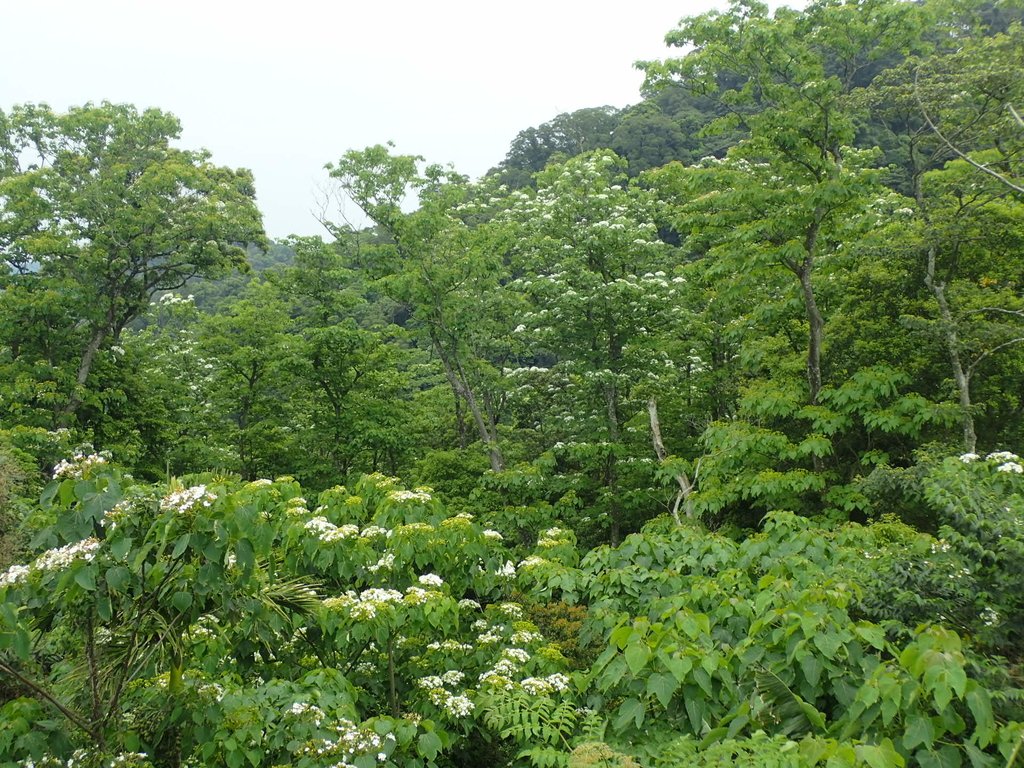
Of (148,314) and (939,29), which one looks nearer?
(939,29)

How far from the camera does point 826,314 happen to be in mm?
10828

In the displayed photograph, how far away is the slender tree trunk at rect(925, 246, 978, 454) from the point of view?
7.45 meters

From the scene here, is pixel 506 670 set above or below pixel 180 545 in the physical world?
below

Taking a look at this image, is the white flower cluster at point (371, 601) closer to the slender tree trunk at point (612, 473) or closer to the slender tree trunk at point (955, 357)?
the slender tree trunk at point (955, 357)

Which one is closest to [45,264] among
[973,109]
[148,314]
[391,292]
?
[148,314]

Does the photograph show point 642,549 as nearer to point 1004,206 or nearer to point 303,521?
point 303,521

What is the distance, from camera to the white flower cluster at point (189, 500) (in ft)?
9.36

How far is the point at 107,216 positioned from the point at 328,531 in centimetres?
1294

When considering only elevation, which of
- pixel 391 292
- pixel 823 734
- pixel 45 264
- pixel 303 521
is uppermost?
pixel 45 264

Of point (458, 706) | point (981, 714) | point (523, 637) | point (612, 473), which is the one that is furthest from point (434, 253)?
point (981, 714)

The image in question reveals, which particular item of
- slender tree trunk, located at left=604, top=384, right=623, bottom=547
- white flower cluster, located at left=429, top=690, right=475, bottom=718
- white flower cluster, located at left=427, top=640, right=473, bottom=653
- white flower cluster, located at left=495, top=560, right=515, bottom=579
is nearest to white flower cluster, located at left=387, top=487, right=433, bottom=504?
white flower cluster, located at left=495, top=560, right=515, bottom=579

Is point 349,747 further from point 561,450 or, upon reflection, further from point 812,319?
point 561,450

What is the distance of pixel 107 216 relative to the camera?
1430 cm

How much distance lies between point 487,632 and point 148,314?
14.5 meters
